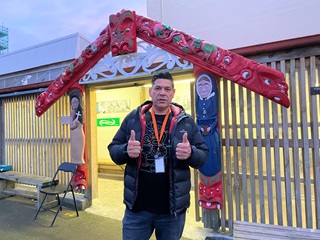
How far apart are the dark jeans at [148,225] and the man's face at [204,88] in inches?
69.6

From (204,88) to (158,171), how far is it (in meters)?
1.79

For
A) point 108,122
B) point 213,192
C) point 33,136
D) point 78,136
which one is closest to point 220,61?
point 213,192

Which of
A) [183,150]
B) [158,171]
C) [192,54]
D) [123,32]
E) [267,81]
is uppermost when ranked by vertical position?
[123,32]

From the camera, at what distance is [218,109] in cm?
316

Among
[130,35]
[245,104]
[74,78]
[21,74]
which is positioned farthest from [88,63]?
[21,74]

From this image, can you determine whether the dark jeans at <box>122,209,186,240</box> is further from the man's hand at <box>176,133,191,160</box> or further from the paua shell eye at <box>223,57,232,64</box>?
the paua shell eye at <box>223,57,232,64</box>

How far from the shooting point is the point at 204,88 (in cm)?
316

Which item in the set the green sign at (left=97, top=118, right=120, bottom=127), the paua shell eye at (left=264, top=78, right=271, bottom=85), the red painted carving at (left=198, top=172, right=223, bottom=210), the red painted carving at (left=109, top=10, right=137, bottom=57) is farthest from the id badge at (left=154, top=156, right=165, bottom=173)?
the green sign at (left=97, top=118, right=120, bottom=127)

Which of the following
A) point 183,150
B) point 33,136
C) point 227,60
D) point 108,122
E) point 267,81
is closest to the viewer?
point 183,150

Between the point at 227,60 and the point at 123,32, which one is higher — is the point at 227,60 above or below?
below

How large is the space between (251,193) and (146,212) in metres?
1.91

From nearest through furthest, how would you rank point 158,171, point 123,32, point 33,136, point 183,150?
point 183,150 → point 158,171 → point 123,32 → point 33,136

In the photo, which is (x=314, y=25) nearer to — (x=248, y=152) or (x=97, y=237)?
(x=248, y=152)

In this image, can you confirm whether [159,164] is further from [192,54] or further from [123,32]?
[123,32]
